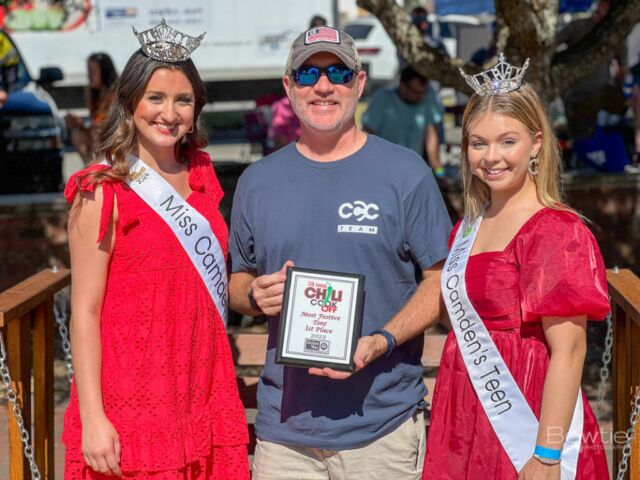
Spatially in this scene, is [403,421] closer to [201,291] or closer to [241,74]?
[201,291]

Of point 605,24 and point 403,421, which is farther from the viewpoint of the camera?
point 605,24

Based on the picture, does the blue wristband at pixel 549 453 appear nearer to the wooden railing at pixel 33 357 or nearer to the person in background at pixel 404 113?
the wooden railing at pixel 33 357

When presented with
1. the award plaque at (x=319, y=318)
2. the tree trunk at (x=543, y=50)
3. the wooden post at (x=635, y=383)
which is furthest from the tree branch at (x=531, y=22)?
the award plaque at (x=319, y=318)

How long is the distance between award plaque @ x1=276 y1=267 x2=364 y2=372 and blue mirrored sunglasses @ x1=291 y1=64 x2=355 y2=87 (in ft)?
2.00

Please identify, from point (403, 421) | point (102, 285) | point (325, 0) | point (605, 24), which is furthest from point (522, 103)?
point (325, 0)

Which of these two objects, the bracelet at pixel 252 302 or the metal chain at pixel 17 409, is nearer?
the bracelet at pixel 252 302

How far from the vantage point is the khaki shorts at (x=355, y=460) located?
10.2 ft

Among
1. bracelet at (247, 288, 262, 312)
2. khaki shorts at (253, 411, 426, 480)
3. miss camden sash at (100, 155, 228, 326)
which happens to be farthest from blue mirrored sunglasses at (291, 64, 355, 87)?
khaki shorts at (253, 411, 426, 480)

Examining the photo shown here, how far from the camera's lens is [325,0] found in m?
13.1

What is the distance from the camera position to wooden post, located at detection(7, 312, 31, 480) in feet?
12.3

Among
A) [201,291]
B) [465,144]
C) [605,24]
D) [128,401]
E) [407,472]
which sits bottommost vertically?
[407,472]

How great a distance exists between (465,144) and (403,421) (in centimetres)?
88

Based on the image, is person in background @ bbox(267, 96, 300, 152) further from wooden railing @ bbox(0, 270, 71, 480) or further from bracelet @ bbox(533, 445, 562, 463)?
bracelet @ bbox(533, 445, 562, 463)

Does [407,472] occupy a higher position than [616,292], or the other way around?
[616,292]
